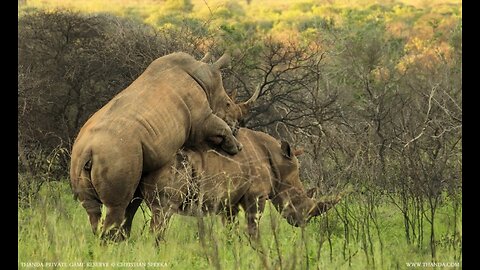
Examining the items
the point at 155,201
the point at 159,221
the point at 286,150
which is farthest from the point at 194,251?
the point at 286,150

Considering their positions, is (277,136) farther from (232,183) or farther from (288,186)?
(232,183)

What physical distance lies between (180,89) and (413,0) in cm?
4252

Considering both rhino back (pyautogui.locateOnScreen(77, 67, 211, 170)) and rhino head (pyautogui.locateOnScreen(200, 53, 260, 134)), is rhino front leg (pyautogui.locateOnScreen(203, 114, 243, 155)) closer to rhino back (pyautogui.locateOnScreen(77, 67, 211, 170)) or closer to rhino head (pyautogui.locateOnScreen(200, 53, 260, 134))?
rhino back (pyautogui.locateOnScreen(77, 67, 211, 170))

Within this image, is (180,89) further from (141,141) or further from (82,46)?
(82,46)

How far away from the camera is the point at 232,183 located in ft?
28.3

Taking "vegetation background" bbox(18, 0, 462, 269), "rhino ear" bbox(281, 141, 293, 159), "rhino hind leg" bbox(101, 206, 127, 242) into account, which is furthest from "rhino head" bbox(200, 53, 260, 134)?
"rhino hind leg" bbox(101, 206, 127, 242)

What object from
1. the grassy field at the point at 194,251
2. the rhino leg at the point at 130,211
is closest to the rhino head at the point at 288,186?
the grassy field at the point at 194,251

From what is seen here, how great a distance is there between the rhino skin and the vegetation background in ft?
0.76

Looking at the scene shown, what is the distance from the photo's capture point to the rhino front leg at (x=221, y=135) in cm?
888

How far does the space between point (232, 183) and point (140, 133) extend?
1094 mm

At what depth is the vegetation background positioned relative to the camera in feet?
24.1

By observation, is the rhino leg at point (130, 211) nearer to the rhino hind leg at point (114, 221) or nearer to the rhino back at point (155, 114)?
the rhino hind leg at point (114, 221)

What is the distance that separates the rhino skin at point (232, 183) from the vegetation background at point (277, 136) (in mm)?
232
